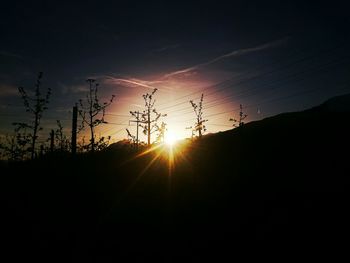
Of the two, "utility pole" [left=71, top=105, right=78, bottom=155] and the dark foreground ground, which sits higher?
"utility pole" [left=71, top=105, right=78, bottom=155]

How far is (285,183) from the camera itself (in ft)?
30.1

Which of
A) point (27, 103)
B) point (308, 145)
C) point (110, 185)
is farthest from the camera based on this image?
point (27, 103)

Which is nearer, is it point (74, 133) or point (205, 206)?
point (205, 206)

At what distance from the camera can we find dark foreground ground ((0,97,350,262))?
6930 millimetres

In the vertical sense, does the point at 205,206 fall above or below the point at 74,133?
below

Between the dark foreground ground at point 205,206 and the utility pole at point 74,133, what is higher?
the utility pole at point 74,133

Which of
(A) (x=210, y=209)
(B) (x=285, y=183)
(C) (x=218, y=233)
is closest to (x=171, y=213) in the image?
(A) (x=210, y=209)

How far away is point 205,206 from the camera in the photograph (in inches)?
371

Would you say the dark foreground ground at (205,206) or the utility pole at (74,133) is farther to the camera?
the utility pole at (74,133)

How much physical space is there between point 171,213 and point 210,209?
4.72ft

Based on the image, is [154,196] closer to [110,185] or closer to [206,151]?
[110,185]

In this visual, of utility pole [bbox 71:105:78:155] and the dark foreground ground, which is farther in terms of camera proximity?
utility pole [bbox 71:105:78:155]

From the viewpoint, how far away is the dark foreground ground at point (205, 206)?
22.7ft

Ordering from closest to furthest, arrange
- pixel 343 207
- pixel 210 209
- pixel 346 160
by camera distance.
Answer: pixel 343 207 → pixel 210 209 → pixel 346 160
